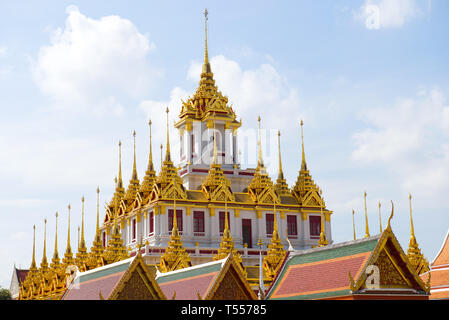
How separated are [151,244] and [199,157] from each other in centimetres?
974

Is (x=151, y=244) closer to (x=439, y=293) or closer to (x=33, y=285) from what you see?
(x=33, y=285)

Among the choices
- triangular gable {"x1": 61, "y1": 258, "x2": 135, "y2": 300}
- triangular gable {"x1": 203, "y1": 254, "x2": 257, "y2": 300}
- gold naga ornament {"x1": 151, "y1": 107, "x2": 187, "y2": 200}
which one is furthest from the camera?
gold naga ornament {"x1": 151, "y1": 107, "x2": 187, "y2": 200}

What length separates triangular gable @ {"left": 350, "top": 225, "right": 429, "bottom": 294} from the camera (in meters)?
19.8

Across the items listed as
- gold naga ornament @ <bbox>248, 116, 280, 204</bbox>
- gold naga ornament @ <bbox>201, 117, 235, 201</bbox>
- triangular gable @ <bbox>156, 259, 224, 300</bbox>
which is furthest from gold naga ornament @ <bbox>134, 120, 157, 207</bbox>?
triangular gable @ <bbox>156, 259, 224, 300</bbox>

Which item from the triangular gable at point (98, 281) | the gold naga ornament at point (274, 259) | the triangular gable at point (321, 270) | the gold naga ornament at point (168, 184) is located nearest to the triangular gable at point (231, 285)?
the triangular gable at point (321, 270)

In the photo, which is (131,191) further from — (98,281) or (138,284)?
(138,284)

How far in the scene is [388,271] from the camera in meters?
20.2

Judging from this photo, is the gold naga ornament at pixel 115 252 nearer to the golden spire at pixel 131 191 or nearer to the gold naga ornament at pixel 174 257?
the gold naga ornament at pixel 174 257

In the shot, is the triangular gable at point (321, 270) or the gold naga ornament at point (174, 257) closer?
the triangular gable at point (321, 270)

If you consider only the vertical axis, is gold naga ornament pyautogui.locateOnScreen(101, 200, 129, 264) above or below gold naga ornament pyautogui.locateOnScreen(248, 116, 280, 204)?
below

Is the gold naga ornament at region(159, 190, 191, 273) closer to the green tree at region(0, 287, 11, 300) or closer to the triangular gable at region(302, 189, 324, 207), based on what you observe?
the triangular gable at region(302, 189, 324, 207)

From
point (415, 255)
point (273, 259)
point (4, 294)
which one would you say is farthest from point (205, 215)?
point (4, 294)

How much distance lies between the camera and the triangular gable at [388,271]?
19.8 m
